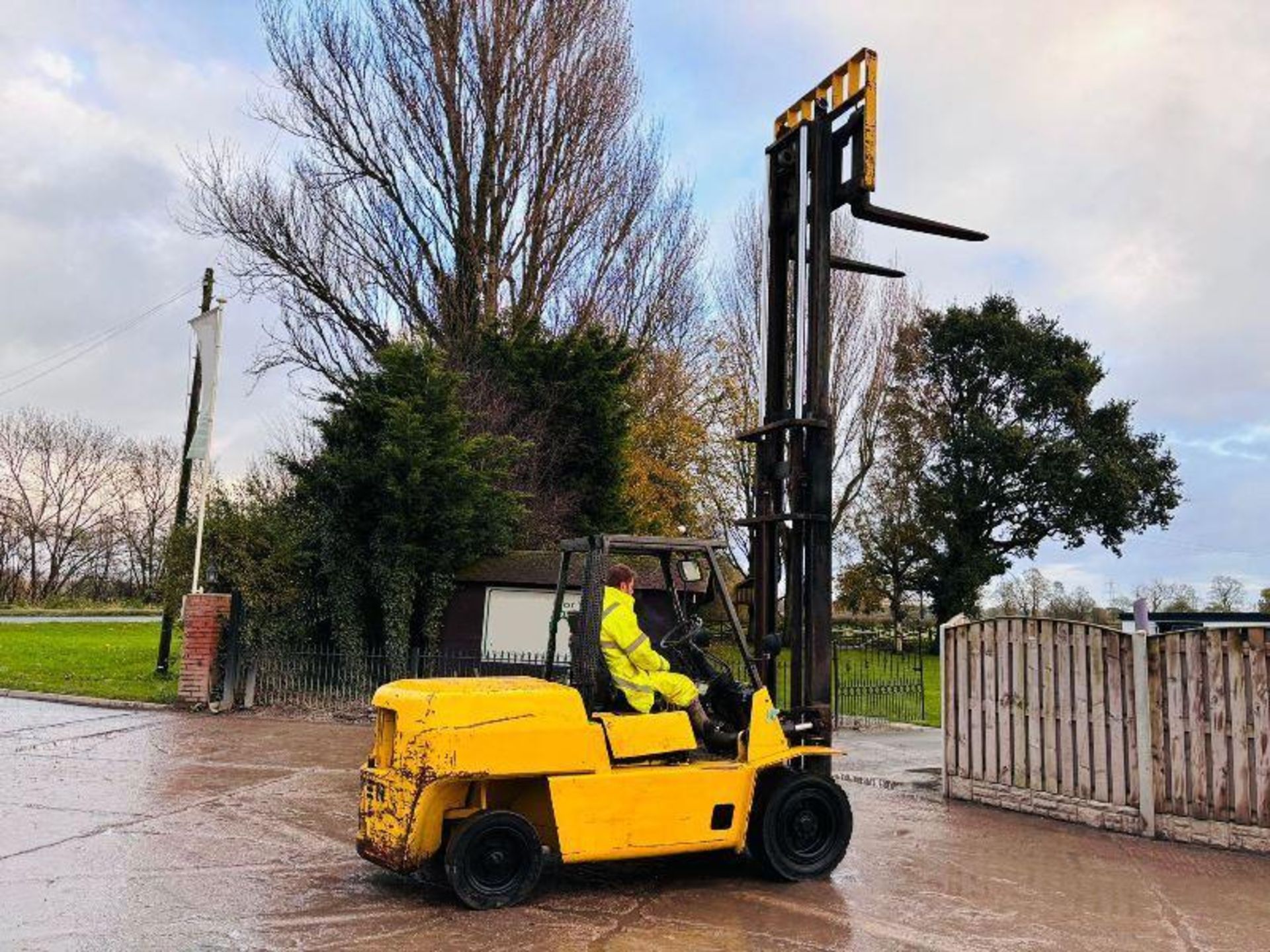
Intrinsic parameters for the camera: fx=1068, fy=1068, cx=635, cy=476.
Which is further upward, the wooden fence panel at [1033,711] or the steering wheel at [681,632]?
the steering wheel at [681,632]

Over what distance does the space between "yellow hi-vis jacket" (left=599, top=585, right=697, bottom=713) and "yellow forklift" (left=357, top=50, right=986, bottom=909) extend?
0.33 feet

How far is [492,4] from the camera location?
83.4ft

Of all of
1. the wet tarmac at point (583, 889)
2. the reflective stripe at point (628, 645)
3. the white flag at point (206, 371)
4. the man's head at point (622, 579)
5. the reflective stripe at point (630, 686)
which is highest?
the white flag at point (206, 371)

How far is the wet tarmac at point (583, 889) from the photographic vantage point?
5996 mm

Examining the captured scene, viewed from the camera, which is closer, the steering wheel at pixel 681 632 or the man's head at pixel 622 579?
the man's head at pixel 622 579

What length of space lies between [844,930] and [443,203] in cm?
2246

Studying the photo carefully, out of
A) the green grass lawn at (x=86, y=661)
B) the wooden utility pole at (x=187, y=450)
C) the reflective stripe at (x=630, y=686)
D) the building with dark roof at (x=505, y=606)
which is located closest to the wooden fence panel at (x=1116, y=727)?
the reflective stripe at (x=630, y=686)

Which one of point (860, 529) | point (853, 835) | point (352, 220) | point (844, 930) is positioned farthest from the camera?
point (860, 529)

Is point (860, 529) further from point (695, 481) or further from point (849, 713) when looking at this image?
point (849, 713)

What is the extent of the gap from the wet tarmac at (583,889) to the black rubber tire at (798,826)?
0.15 meters

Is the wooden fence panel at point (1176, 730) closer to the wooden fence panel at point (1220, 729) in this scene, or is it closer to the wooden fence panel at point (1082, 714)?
the wooden fence panel at point (1220, 729)

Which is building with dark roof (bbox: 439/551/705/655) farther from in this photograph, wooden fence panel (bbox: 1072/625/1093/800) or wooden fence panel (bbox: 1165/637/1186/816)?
wooden fence panel (bbox: 1165/637/1186/816)

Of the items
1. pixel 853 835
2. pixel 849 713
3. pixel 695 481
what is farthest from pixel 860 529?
pixel 853 835

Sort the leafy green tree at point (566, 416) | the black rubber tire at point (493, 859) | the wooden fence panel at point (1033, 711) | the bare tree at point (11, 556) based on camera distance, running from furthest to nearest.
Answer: the bare tree at point (11, 556) → the leafy green tree at point (566, 416) → the wooden fence panel at point (1033, 711) → the black rubber tire at point (493, 859)
